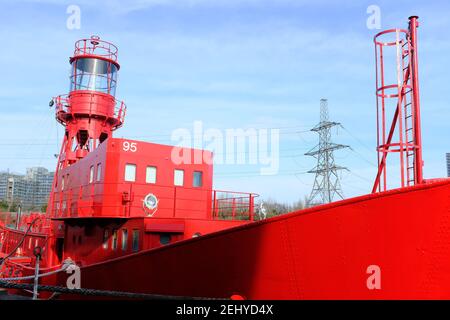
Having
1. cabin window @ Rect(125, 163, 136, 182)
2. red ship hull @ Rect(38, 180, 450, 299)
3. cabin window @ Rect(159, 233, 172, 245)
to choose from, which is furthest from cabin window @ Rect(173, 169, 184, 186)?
red ship hull @ Rect(38, 180, 450, 299)

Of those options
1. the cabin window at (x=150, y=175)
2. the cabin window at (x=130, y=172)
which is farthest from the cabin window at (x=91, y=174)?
the cabin window at (x=150, y=175)

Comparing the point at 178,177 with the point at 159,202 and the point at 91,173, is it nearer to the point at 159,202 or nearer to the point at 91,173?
the point at 159,202

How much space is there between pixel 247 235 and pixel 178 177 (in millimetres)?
6845

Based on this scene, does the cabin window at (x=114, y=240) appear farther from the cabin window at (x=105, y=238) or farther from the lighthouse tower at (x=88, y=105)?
the lighthouse tower at (x=88, y=105)

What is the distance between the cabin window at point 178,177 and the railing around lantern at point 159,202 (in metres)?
0.32

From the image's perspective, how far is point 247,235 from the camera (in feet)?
18.0

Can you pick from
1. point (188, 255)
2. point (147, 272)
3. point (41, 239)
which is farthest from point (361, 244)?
point (41, 239)

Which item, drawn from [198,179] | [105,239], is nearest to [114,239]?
[105,239]

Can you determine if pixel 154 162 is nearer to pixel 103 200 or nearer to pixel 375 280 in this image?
pixel 103 200

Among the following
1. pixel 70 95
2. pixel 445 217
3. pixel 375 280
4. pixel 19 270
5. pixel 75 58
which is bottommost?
pixel 19 270

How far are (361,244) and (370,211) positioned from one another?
1.24ft

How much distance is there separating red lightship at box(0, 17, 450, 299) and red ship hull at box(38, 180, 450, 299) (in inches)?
0.4

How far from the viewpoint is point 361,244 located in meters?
4.33

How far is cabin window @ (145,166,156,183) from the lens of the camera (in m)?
11.6
